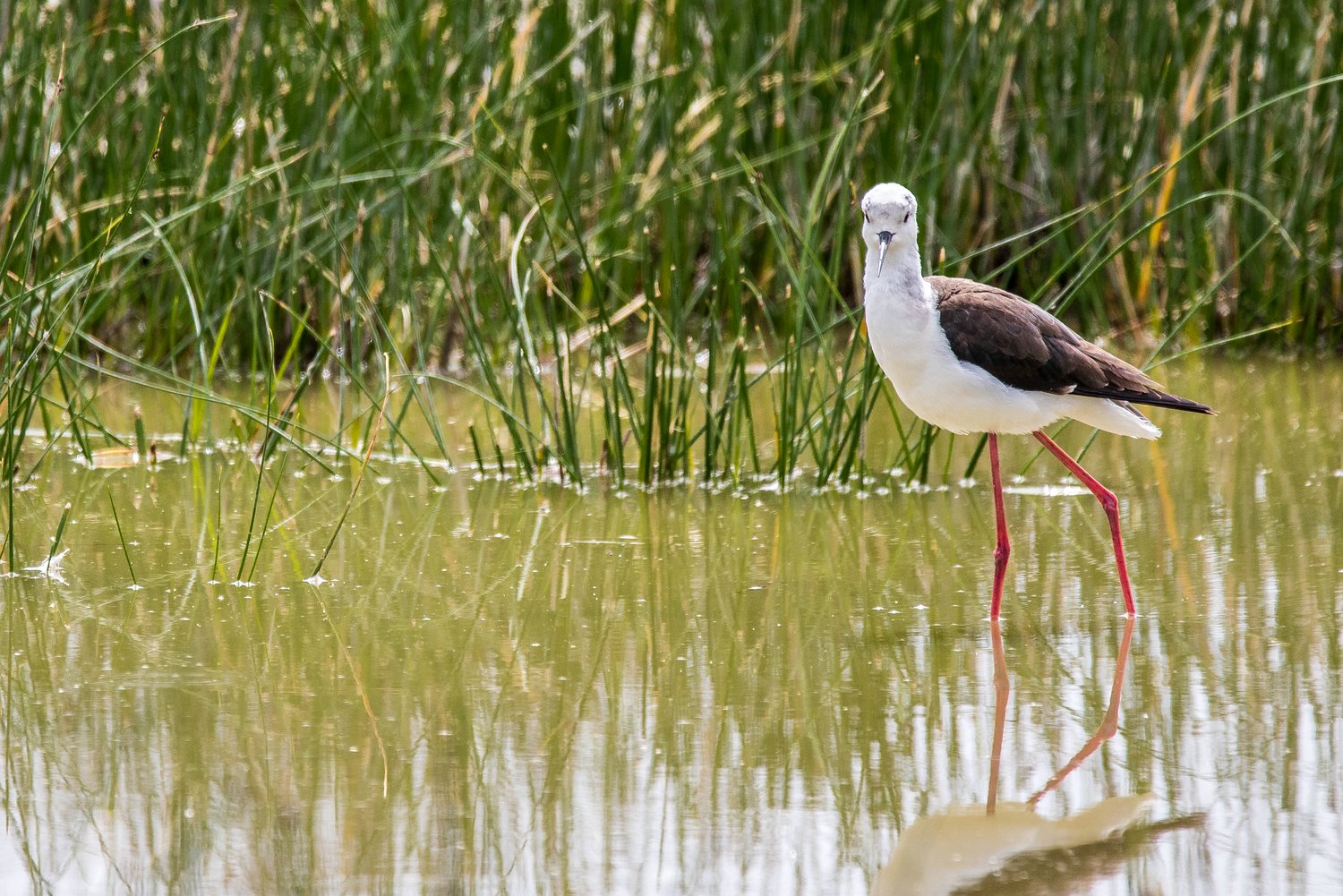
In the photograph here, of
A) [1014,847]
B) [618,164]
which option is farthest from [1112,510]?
[618,164]

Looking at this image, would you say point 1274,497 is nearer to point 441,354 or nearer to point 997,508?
point 997,508

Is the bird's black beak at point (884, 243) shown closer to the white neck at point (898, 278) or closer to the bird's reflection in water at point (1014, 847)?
the white neck at point (898, 278)

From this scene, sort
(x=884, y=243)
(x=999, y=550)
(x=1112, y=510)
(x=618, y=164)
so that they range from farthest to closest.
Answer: (x=618, y=164) → (x=1112, y=510) → (x=999, y=550) → (x=884, y=243)

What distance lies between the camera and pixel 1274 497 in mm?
3650

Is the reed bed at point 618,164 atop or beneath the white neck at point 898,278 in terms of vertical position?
atop

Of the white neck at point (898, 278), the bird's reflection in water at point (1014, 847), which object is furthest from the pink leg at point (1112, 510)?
the bird's reflection in water at point (1014, 847)

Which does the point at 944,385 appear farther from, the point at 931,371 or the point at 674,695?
the point at 674,695

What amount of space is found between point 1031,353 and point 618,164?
123 inches

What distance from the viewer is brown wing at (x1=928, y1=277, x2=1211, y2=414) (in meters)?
2.89

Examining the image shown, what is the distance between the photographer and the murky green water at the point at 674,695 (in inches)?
76.1

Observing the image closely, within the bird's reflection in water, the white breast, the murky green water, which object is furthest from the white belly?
the bird's reflection in water

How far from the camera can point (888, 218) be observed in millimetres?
2854

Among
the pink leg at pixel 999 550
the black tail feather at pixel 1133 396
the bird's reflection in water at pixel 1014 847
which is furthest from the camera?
the black tail feather at pixel 1133 396

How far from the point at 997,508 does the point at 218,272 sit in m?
2.41
